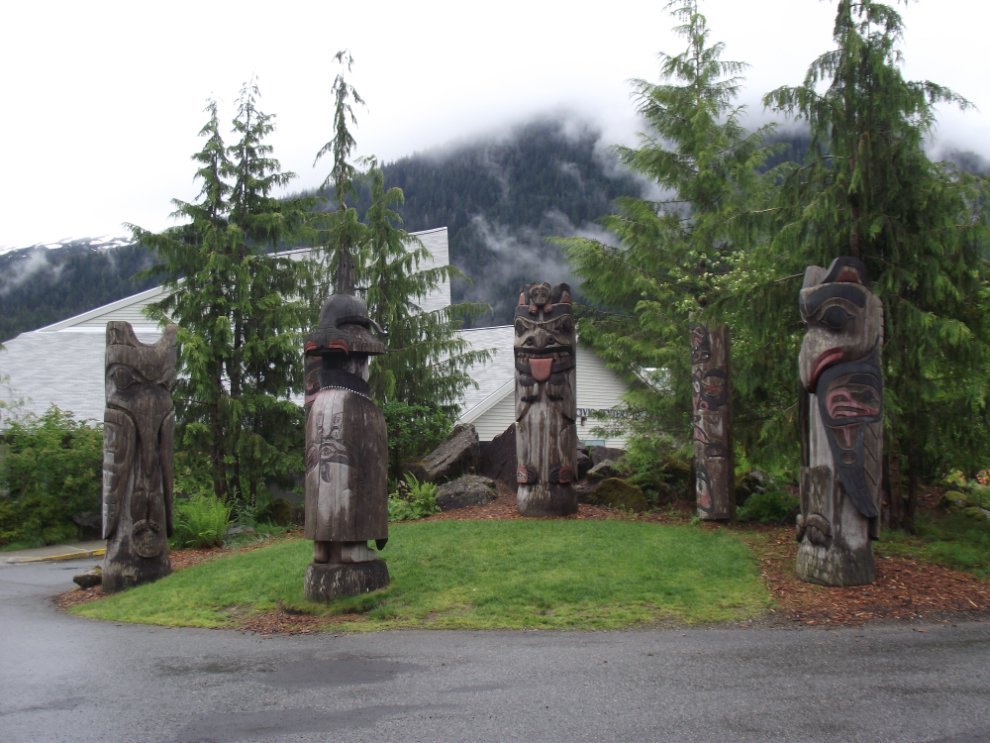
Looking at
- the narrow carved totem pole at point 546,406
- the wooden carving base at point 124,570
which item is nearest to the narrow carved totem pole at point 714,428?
the narrow carved totem pole at point 546,406

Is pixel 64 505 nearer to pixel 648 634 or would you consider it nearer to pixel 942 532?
pixel 648 634

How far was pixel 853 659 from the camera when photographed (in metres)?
5.36

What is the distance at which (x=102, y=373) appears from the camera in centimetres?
2214

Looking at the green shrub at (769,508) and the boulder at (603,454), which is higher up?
the boulder at (603,454)

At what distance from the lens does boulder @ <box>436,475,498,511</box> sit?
1330 cm

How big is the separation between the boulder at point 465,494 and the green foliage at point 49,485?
8.20 meters

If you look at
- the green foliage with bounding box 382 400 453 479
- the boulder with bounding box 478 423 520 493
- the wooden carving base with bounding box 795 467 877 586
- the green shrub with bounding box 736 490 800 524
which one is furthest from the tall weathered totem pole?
the green foliage with bounding box 382 400 453 479

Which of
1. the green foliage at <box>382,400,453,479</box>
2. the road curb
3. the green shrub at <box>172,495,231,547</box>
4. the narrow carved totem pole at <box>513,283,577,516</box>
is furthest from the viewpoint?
the green foliage at <box>382,400,453,479</box>

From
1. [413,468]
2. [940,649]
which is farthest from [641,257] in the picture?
[940,649]

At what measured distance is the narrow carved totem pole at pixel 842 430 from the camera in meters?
7.35

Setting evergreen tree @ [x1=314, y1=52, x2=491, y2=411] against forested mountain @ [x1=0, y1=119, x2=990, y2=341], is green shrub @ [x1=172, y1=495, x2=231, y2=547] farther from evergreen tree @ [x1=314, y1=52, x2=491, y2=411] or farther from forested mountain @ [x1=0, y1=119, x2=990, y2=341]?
forested mountain @ [x1=0, y1=119, x2=990, y2=341]

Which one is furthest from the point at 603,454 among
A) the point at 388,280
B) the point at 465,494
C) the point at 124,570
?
the point at 124,570

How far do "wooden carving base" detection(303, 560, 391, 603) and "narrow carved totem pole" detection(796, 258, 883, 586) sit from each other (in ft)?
15.1

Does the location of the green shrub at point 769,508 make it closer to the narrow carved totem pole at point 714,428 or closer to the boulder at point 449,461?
the narrow carved totem pole at point 714,428
